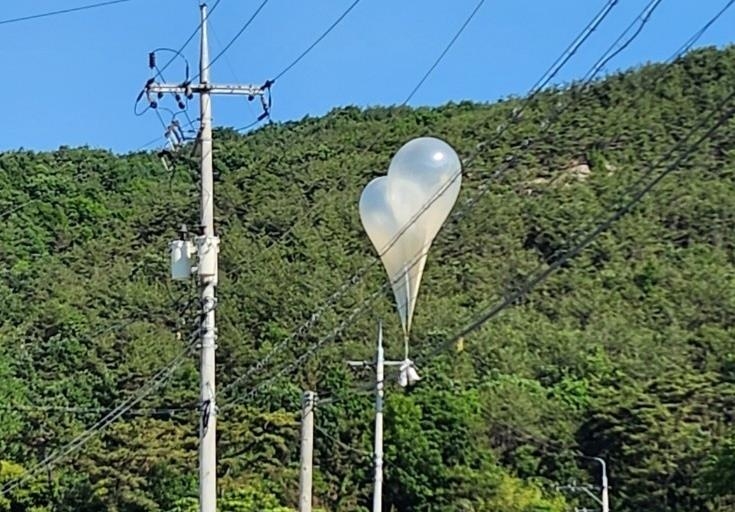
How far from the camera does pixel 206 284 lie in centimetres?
1456

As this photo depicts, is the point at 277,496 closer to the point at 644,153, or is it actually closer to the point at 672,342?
the point at 672,342

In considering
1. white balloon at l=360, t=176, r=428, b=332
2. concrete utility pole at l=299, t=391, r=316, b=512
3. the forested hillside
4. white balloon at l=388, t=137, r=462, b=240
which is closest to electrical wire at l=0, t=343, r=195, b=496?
the forested hillside

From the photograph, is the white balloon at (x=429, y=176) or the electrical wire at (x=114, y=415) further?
the electrical wire at (x=114, y=415)

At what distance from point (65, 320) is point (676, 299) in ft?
76.5

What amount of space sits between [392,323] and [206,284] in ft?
132

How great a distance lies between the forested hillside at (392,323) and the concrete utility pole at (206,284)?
11070mm

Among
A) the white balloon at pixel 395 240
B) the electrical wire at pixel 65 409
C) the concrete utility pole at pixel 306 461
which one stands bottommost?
the concrete utility pole at pixel 306 461

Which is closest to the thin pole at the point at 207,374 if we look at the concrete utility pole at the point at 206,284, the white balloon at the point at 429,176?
the concrete utility pole at the point at 206,284

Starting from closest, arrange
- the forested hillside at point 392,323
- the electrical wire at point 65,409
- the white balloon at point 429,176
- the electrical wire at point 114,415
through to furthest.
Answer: the white balloon at point 429,176 → the electrical wire at point 114,415 → the forested hillside at point 392,323 → the electrical wire at point 65,409

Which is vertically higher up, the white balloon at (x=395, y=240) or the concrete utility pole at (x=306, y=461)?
the white balloon at (x=395, y=240)

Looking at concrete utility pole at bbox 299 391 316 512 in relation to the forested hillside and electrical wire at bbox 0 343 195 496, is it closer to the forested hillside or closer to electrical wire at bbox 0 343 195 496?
electrical wire at bbox 0 343 195 496

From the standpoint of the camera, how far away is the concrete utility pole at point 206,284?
14.3m

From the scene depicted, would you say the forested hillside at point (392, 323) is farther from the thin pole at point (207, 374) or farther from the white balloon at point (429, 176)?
the white balloon at point (429, 176)

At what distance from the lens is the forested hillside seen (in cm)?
4019
